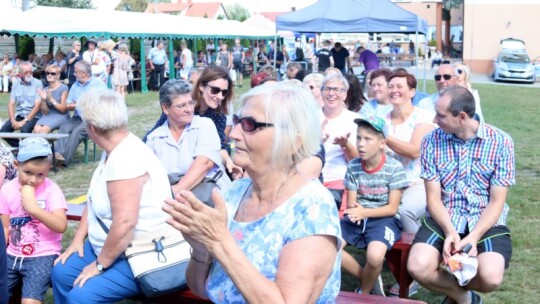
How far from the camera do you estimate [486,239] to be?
156 inches

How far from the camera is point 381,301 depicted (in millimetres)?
3361

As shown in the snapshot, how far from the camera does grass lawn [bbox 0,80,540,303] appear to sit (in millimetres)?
4848

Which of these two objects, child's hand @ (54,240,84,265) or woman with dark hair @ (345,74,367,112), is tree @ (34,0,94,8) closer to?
woman with dark hair @ (345,74,367,112)

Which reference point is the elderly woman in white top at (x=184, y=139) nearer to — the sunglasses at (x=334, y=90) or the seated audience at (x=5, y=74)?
the sunglasses at (x=334, y=90)

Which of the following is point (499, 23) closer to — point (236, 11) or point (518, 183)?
point (518, 183)

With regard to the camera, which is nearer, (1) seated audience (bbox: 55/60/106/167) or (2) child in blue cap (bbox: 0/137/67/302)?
(2) child in blue cap (bbox: 0/137/67/302)

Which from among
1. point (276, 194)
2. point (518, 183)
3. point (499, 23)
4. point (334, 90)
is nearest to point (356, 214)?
point (334, 90)

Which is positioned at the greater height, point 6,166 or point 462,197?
point 6,166

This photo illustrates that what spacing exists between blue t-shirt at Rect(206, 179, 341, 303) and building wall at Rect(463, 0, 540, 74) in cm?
3998

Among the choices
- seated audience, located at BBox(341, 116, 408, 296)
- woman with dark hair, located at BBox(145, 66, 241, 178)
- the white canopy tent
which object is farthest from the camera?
the white canopy tent

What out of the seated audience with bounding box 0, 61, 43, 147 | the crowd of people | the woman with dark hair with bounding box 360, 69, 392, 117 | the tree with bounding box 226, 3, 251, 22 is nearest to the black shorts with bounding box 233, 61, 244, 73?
the seated audience with bounding box 0, 61, 43, 147

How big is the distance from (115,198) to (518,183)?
639 cm

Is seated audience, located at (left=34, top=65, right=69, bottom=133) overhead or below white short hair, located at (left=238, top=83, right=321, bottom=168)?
below

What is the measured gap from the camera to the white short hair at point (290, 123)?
2.32m
